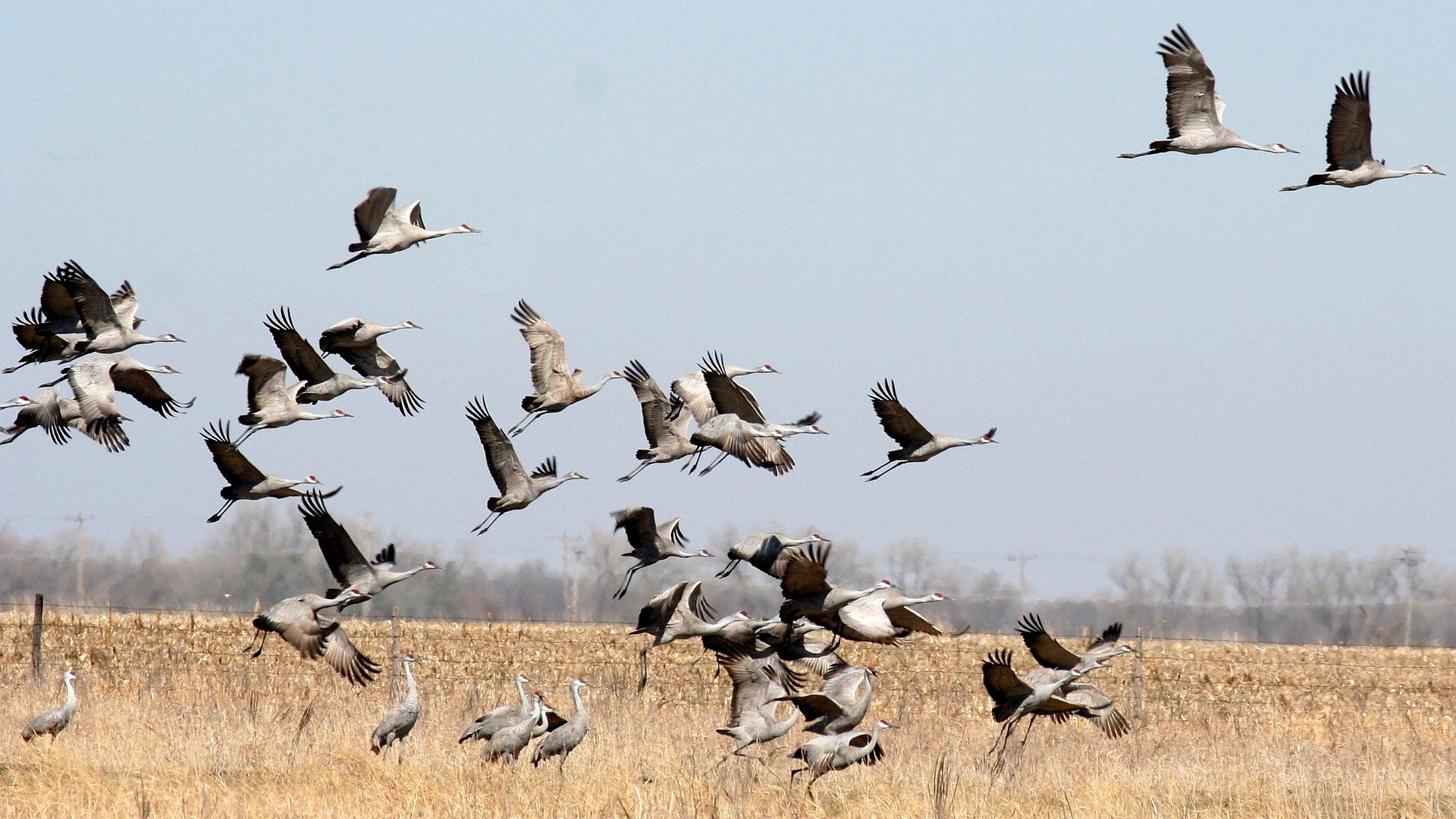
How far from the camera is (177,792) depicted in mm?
9602

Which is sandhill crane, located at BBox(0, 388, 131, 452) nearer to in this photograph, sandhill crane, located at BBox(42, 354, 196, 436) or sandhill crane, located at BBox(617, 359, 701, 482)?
sandhill crane, located at BBox(42, 354, 196, 436)

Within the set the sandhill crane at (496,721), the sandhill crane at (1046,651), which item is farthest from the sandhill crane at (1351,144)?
the sandhill crane at (496,721)

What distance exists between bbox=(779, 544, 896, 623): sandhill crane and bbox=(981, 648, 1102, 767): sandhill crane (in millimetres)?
938

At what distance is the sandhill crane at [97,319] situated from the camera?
37.1 ft

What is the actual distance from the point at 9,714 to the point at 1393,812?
10178 millimetres

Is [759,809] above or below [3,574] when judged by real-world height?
above

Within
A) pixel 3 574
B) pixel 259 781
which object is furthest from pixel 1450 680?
pixel 3 574

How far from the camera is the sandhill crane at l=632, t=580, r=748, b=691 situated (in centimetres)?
1066

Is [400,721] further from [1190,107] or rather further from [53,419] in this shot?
[1190,107]

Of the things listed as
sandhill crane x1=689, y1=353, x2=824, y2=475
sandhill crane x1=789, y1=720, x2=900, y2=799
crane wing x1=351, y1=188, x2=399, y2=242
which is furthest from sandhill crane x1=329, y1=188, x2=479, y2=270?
sandhill crane x1=789, y1=720, x2=900, y2=799

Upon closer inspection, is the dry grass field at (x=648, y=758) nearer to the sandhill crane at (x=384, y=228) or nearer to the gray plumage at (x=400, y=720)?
the gray plumage at (x=400, y=720)

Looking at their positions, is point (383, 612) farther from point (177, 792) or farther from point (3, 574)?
point (177, 792)

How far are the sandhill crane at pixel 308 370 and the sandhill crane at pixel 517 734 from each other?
330 centimetres

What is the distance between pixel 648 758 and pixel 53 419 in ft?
17.1
